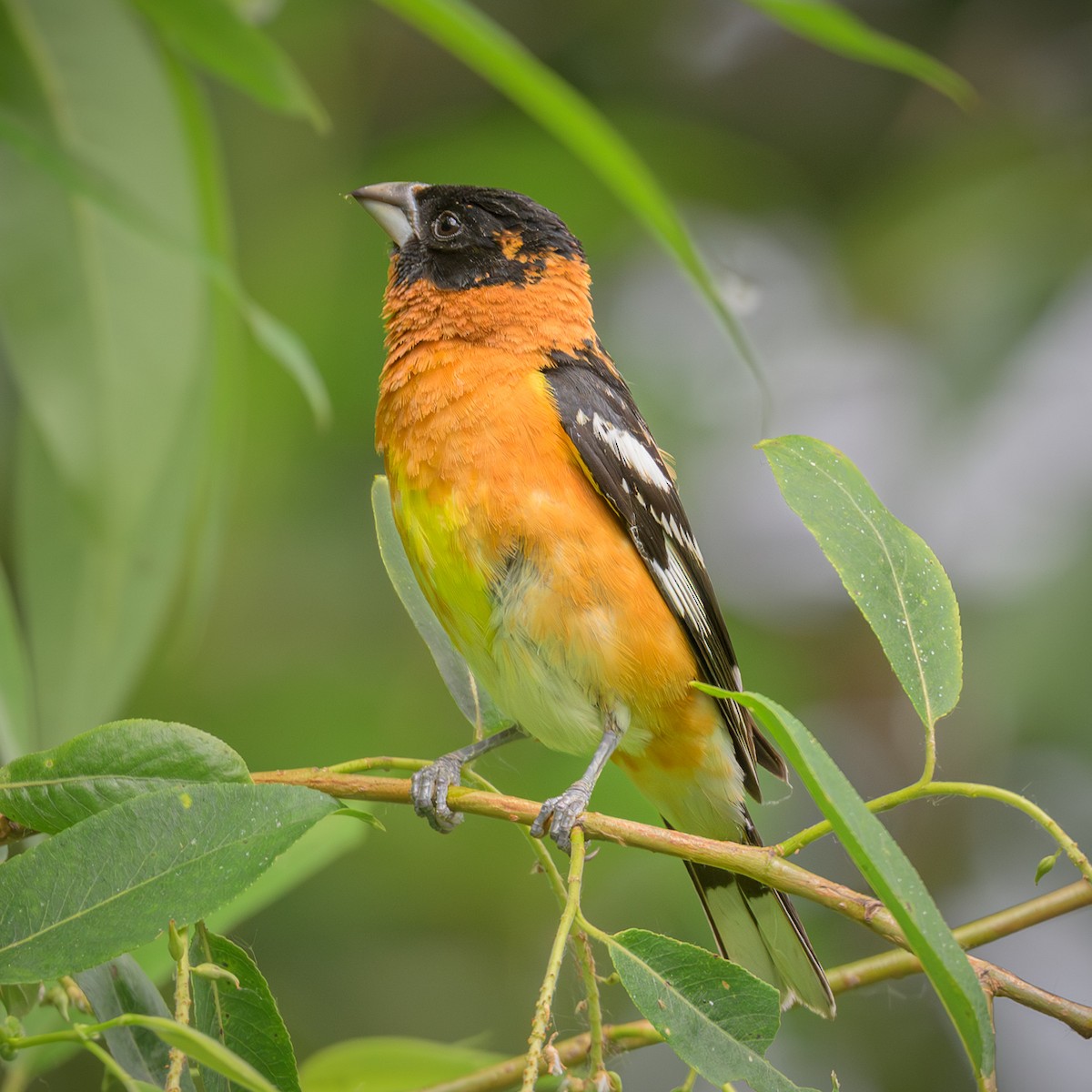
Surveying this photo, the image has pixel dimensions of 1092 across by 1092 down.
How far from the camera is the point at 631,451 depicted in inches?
111

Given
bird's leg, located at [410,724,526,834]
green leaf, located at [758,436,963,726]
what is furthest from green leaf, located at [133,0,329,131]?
green leaf, located at [758,436,963,726]

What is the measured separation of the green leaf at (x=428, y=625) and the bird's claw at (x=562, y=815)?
0.19m

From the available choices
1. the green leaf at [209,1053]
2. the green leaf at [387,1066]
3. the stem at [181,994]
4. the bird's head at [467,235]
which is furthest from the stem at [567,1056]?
the bird's head at [467,235]

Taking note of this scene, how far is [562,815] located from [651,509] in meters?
0.83

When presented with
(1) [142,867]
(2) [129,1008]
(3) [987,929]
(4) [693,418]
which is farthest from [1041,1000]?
(4) [693,418]

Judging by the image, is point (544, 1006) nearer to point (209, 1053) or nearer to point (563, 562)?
point (209, 1053)

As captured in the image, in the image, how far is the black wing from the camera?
2715 mm

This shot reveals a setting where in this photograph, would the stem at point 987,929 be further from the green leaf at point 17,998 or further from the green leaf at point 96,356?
the green leaf at point 96,356

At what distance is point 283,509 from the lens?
5.45 metres

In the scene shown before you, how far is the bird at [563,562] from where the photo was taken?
101 inches

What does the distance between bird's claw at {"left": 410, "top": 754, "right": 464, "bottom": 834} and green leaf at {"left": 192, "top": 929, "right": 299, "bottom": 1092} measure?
56cm

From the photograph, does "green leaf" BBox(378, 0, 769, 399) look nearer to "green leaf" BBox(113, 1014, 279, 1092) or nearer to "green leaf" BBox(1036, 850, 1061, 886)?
"green leaf" BBox(1036, 850, 1061, 886)

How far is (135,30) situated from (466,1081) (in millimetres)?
2365

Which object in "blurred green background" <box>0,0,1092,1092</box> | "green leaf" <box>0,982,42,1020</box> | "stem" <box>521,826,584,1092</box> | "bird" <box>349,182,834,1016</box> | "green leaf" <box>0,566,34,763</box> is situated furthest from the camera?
"blurred green background" <box>0,0,1092,1092</box>
